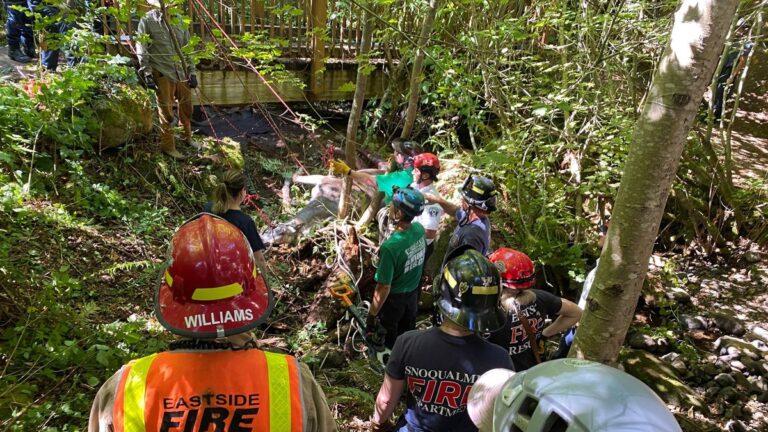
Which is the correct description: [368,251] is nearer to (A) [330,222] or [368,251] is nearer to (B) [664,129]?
(A) [330,222]

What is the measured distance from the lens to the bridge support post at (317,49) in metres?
7.42

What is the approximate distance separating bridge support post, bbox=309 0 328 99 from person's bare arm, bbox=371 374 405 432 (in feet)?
19.9

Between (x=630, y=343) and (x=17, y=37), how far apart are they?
356 inches

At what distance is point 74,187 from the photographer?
529 cm

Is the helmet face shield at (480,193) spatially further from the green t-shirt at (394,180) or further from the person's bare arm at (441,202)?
the green t-shirt at (394,180)

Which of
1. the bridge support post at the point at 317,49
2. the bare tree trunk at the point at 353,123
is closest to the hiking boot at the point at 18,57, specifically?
the bridge support post at the point at 317,49

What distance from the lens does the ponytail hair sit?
3633mm

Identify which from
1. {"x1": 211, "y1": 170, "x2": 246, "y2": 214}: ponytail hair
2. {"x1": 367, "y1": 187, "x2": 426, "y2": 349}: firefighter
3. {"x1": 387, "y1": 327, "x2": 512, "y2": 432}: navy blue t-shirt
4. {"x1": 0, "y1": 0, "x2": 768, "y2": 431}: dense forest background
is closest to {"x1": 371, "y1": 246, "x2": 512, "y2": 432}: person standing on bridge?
{"x1": 387, "y1": 327, "x2": 512, "y2": 432}: navy blue t-shirt

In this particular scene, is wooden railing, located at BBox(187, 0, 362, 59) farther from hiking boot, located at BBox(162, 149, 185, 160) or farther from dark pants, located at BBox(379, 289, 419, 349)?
dark pants, located at BBox(379, 289, 419, 349)

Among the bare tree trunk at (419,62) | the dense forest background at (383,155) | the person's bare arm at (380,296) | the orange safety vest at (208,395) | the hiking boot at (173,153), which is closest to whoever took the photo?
the orange safety vest at (208,395)

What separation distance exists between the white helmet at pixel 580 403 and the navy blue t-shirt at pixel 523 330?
1.63m

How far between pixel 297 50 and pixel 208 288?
287 inches

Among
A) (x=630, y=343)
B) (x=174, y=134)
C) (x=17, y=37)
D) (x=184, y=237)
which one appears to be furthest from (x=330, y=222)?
(x=17, y=37)

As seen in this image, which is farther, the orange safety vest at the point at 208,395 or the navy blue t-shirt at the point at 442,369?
the navy blue t-shirt at the point at 442,369
